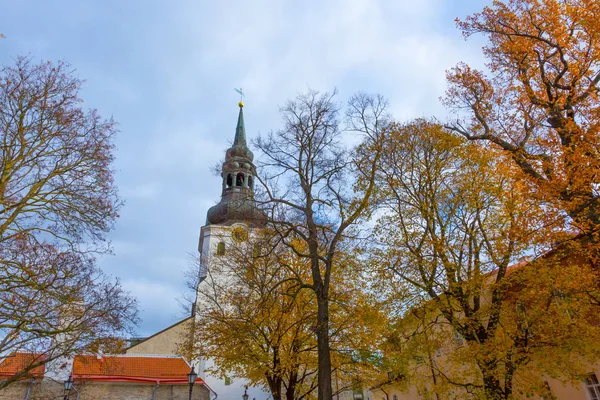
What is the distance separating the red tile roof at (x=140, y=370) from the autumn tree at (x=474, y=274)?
17.2 meters

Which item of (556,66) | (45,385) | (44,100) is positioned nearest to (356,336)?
(556,66)

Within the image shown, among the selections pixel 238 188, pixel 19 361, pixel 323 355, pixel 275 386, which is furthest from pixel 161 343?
pixel 323 355

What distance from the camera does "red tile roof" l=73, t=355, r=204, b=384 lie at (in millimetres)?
24344

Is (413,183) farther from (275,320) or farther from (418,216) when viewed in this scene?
(275,320)

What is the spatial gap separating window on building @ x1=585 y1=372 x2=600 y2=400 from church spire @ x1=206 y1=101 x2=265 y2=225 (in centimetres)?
1419

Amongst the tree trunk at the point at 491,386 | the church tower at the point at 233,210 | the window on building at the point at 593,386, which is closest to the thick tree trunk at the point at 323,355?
the church tower at the point at 233,210

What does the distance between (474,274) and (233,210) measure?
303 inches

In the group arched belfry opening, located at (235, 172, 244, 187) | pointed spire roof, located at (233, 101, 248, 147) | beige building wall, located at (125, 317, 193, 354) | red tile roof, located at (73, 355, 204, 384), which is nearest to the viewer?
red tile roof, located at (73, 355, 204, 384)

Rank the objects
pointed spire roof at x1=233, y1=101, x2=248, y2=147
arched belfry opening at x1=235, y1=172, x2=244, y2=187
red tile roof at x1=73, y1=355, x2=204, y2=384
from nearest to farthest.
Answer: red tile roof at x1=73, y1=355, x2=204, y2=384 < arched belfry opening at x1=235, y1=172, x2=244, y2=187 < pointed spire roof at x1=233, y1=101, x2=248, y2=147

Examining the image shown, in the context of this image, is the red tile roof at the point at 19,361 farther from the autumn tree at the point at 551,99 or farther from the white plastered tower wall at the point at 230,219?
the autumn tree at the point at 551,99

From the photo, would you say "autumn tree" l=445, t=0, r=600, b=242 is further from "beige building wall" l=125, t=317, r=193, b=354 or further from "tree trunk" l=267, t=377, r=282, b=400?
"beige building wall" l=125, t=317, r=193, b=354

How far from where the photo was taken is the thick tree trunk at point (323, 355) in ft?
36.4

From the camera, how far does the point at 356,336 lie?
16.0m

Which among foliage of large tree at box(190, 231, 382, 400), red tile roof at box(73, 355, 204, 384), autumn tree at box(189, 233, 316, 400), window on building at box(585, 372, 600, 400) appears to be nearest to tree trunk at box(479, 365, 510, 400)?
Answer: foliage of large tree at box(190, 231, 382, 400)
